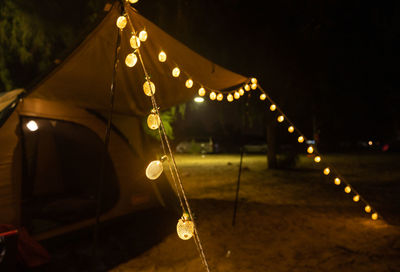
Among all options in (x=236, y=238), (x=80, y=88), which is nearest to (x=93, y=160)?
(x=80, y=88)

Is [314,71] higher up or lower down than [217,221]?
higher up

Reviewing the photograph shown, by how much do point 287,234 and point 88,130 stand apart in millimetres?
2982

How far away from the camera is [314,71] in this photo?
760cm

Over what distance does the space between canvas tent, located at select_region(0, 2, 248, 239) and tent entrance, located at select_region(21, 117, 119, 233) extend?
0.05 feet

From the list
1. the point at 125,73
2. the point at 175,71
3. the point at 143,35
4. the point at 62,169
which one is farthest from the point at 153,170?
the point at 62,169

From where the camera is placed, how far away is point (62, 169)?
17.1ft

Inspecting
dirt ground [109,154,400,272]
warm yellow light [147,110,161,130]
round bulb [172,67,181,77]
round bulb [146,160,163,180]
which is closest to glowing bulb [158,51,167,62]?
round bulb [172,67,181,77]

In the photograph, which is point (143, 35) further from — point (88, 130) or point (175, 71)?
point (88, 130)

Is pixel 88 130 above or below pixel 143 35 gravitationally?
below

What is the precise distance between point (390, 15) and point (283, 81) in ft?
9.19

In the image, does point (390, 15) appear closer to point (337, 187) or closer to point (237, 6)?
point (237, 6)

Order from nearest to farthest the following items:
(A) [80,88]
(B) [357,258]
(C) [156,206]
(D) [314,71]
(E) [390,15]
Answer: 1. (B) [357,258]
2. (A) [80,88]
3. (C) [156,206]
4. (E) [390,15]
5. (D) [314,71]

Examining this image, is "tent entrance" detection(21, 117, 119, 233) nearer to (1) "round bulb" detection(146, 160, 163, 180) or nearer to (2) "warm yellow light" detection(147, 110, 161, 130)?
(2) "warm yellow light" detection(147, 110, 161, 130)

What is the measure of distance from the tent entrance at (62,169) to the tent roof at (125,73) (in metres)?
1.02
